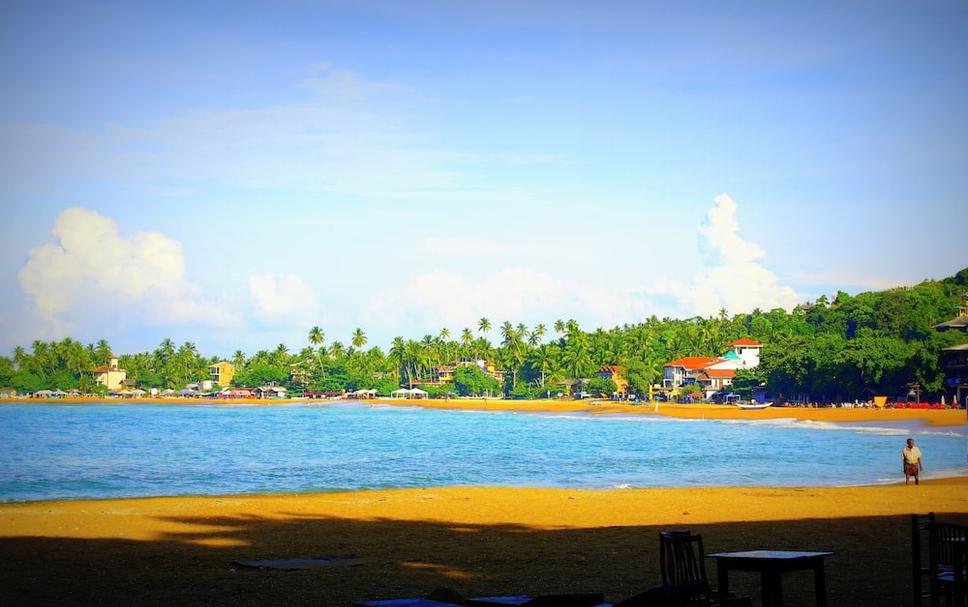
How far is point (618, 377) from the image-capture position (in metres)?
177

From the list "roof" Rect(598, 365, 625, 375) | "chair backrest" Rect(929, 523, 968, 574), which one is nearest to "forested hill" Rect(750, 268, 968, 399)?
"roof" Rect(598, 365, 625, 375)

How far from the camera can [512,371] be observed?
197500mm

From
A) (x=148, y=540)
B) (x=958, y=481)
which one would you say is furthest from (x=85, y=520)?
(x=958, y=481)

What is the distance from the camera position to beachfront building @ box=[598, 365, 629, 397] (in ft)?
571

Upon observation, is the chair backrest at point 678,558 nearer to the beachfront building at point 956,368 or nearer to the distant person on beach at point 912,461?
the distant person on beach at point 912,461

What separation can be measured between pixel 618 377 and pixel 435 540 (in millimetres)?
160279

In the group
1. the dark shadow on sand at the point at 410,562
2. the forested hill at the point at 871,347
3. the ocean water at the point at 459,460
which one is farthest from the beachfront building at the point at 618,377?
the dark shadow on sand at the point at 410,562

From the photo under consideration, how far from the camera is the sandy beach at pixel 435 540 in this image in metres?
13.3

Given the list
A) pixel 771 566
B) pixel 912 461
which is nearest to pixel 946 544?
pixel 771 566

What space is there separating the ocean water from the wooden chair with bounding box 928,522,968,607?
23.8 metres

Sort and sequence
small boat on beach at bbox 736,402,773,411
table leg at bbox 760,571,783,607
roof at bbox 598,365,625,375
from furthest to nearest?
roof at bbox 598,365,625,375, small boat on beach at bbox 736,402,773,411, table leg at bbox 760,571,783,607

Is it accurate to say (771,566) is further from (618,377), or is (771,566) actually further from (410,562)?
(618,377)

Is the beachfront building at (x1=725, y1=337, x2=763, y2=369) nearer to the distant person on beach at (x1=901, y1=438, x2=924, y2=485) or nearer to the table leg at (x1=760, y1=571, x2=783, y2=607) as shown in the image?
the distant person on beach at (x1=901, y1=438, x2=924, y2=485)

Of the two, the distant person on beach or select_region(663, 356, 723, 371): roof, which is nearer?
the distant person on beach
